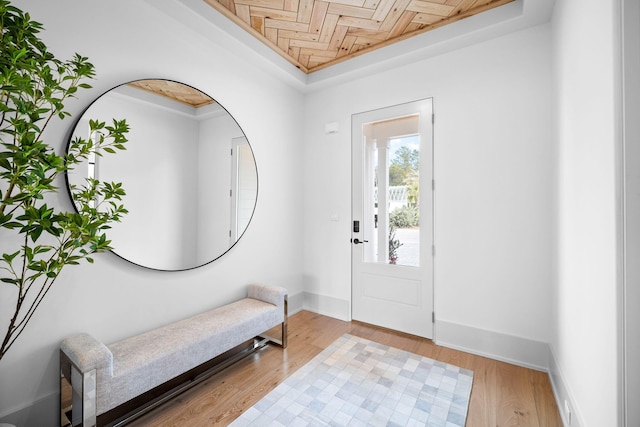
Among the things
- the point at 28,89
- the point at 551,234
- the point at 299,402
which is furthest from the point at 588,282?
the point at 28,89

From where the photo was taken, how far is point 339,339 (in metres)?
2.71

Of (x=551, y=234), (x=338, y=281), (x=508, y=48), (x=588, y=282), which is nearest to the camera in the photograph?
(x=588, y=282)

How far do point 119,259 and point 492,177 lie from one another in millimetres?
2852

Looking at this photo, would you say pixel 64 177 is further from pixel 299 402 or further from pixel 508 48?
pixel 508 48

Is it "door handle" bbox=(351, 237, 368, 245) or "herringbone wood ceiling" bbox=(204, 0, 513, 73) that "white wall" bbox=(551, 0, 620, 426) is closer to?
"herringbone wood ceiling" bbox=(204, 0, 513, 73)

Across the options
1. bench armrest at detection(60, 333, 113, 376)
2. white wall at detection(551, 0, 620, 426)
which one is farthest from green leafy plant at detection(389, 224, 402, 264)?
bench armrest at detection(60, 333, 113, 376)

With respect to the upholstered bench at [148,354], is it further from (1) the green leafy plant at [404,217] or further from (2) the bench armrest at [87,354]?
(1) the green leafy plant at [404,217]

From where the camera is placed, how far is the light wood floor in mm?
1702

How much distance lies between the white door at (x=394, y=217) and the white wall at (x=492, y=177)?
11 centimetres

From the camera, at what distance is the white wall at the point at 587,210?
3.48 feet

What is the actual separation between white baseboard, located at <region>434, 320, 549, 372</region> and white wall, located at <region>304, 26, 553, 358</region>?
26 millimetres

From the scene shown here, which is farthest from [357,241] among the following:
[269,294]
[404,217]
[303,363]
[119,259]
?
[119,259]

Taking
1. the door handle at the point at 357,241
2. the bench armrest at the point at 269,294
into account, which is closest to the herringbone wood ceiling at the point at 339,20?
the door handle at the point at 357,241

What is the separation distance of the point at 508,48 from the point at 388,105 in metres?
1.05
